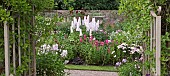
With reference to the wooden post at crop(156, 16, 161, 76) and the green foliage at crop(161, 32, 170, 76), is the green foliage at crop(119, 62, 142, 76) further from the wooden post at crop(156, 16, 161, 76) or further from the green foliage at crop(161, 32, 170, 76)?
the wooden post at crop(156, 16, 161, 76)

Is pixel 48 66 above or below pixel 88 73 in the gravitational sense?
above

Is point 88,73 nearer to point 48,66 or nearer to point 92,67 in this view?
point 92,67

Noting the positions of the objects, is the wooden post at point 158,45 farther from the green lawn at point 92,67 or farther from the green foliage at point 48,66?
the green lawn at point 92,67

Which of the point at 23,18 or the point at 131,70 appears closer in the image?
the point at 23,18

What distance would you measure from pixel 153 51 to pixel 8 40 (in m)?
1.26

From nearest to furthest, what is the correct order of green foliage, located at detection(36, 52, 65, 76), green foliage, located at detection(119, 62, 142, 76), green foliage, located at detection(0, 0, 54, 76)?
green foliage, located at detection(0, 0, 54, 76), green foliage, located at detection(36, 52, 65, 76), green foliage, located at detection(119, 62, 142, 76)

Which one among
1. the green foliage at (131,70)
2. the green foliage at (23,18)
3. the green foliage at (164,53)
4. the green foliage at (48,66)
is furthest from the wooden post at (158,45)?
the green foliage at (48,66)

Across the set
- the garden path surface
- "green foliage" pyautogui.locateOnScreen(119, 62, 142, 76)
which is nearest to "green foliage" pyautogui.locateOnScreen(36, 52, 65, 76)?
"green foliage" pyautogui.locateOnScreen(119, 62, 142, 76)

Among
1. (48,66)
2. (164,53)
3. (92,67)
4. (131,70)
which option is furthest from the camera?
(92,67)

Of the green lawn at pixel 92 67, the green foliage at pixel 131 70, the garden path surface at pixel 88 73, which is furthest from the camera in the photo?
the green lawn at pixel 92 67

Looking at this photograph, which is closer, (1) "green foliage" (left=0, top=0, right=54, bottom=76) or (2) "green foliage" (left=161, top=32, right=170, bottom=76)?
(1) "green foliage" (left=0, top=0, right=54, bottom=76)

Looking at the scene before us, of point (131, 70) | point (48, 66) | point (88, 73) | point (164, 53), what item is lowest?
point (88, 73)

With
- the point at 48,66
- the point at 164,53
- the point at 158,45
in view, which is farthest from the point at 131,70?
the point at 158,45

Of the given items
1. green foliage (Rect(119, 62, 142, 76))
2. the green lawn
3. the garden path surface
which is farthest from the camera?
the green lawn
